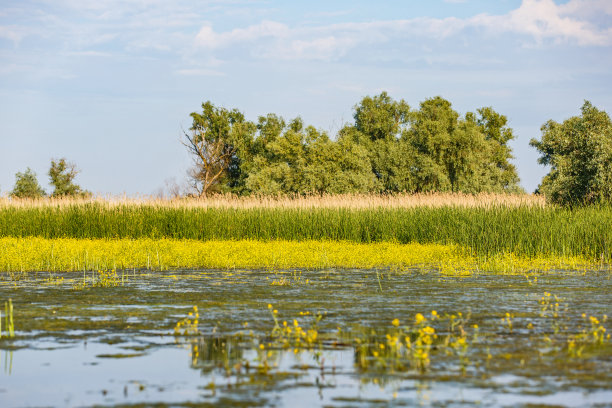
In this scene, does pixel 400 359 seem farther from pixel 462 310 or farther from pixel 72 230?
pixel 72 230

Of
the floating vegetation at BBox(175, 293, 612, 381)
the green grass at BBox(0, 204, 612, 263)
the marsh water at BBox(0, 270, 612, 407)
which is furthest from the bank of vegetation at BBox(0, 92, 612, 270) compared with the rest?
the floating vegetation at BBox(175, 293, 612, 381)

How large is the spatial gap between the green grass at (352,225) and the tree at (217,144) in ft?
115

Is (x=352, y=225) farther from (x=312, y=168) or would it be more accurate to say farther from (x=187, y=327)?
(x=312, y=168)

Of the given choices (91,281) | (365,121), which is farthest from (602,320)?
(365,121)

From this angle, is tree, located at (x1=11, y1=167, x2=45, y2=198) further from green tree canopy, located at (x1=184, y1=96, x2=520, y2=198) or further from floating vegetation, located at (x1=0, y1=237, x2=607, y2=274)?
floating vegetation, located at (x1=0, y1=237, x2=607, y2=274)

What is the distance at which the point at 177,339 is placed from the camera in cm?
763

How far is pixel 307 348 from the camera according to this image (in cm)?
718

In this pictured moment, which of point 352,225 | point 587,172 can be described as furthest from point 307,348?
point 587,172

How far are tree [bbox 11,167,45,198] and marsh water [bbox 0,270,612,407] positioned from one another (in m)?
58.6

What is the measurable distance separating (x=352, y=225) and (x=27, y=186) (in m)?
50.2

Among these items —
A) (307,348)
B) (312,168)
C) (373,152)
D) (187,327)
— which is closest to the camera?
(307,348)

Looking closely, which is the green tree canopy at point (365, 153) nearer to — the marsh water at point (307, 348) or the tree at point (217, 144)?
the tree at point (217, 144)

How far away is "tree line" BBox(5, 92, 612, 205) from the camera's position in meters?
53.8

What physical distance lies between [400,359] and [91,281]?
8.81 metres
